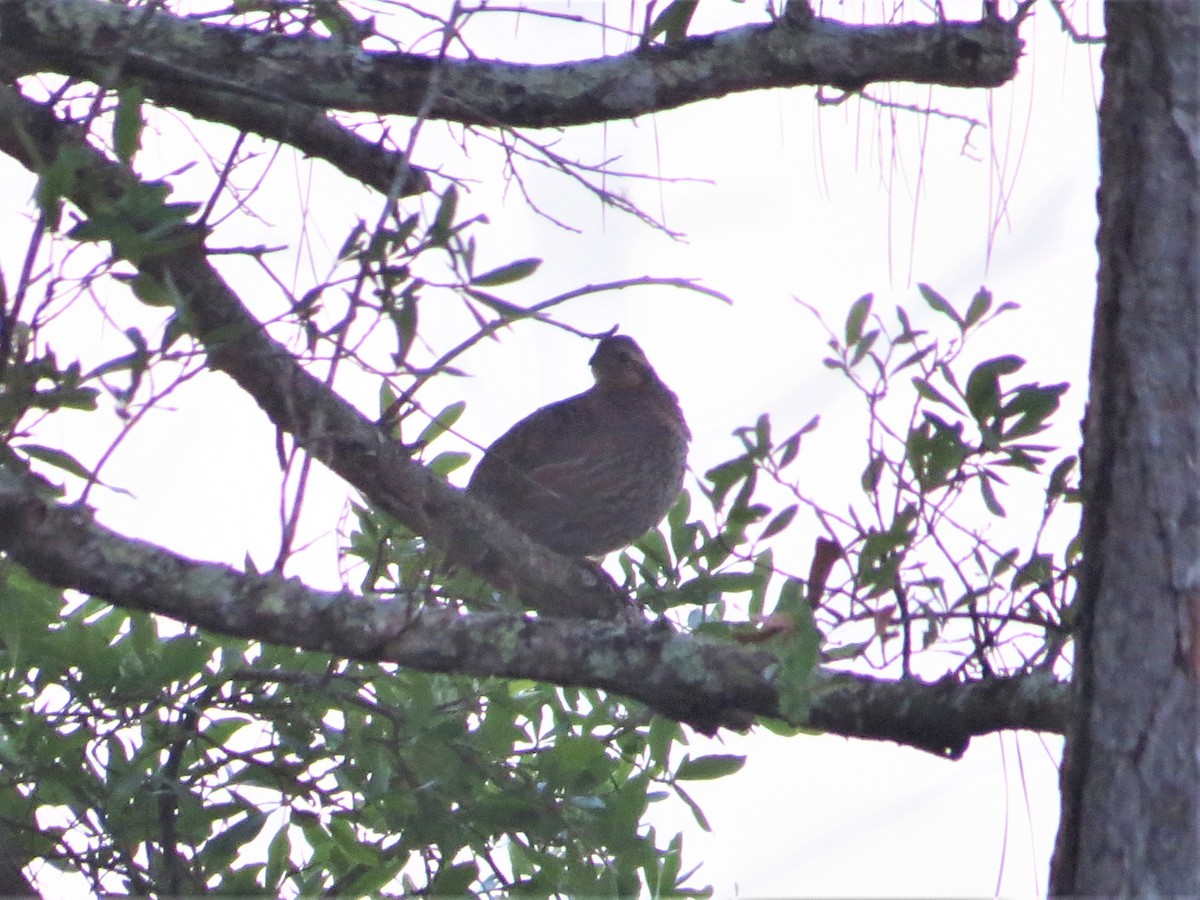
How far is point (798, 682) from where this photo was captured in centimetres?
220

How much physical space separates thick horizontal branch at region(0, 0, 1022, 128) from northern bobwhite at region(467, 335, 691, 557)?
2.40 meters

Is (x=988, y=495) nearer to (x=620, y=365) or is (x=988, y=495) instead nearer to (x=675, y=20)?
(x=675, y=20)

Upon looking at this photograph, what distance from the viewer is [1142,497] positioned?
1955 millimetres

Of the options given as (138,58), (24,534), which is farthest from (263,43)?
(24,534)

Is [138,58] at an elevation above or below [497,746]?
above

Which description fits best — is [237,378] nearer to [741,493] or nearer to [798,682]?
[741,493]

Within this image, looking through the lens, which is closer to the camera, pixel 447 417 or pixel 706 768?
pixel 706 768

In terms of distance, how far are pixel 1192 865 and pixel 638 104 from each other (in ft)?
5.07

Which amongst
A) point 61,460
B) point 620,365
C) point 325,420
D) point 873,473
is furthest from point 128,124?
point 620,365

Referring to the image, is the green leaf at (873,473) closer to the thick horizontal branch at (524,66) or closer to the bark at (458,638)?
the bark at (458,638)

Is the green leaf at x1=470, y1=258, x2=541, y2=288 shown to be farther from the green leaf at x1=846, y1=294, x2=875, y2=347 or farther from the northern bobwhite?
the northern bobwhite

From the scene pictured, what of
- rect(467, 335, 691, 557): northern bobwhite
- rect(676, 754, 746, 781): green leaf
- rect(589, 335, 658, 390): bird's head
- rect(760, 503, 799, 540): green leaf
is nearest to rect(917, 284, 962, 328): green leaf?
rect(760, 503, 799, 540): green leaf

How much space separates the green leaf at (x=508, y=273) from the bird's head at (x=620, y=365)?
13.1 ft

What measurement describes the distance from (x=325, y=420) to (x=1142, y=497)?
191 cm
